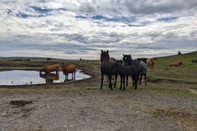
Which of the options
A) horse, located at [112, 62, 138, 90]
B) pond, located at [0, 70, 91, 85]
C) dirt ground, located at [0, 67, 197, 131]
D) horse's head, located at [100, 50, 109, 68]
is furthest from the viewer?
pond, located at [0, 70, 91, 85]

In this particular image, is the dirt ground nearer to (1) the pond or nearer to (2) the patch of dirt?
(2) the patch of dirt

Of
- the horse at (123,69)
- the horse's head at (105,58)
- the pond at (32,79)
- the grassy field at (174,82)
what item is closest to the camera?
the horse's head at (105,58)

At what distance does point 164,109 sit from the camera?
13258 millimetres

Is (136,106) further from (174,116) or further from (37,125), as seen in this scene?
(37,125)

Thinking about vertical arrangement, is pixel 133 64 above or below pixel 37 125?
above

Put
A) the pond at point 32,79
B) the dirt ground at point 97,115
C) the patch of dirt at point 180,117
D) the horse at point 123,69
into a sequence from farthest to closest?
the pond at point 32,79 → the horse at point 123,69 → the patch of dirt at point 180,117 → the dirt ground at point 97,115

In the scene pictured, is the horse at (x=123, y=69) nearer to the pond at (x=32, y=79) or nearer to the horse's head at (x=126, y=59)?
the horse's head at (x=126, y=59)

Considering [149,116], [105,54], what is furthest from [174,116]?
[105,54]

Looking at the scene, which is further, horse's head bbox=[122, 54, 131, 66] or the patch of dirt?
horse's head bbox=[122, 54, 131, 66]

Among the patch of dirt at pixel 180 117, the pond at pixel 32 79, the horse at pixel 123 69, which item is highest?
the horse at pixel 123 69

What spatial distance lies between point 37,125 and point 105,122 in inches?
114

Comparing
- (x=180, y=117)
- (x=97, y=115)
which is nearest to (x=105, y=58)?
(x=97, y=115)

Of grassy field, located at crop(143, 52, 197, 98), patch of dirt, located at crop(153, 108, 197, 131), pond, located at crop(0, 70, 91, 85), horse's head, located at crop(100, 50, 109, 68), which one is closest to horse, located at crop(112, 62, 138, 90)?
horse's head, located at crop(100, 50, 109, 68)

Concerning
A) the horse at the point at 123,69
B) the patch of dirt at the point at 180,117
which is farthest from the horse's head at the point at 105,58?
the patch of dirt at the point at 180,117
